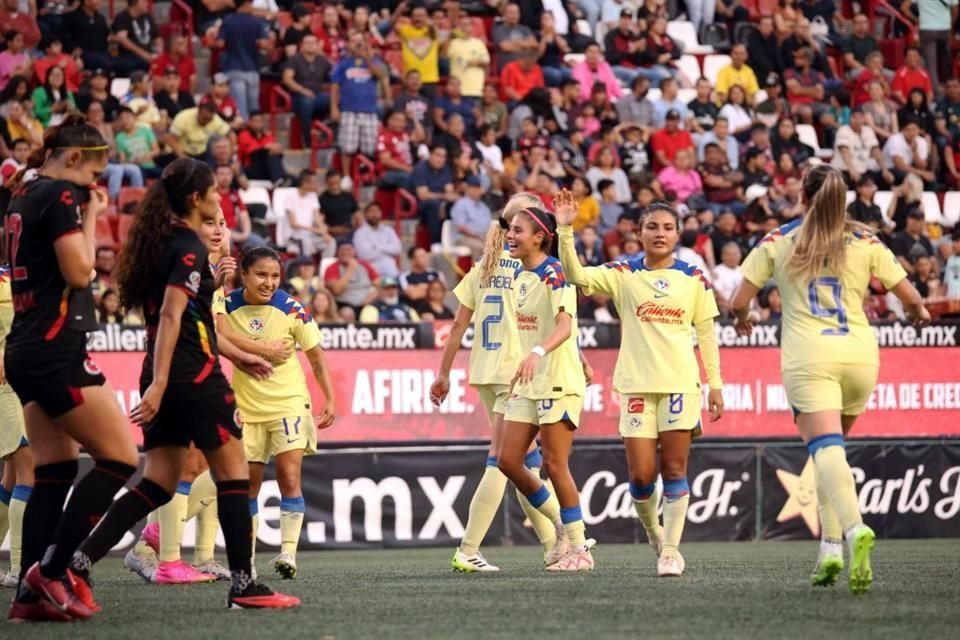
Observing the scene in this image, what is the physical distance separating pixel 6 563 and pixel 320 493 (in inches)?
118

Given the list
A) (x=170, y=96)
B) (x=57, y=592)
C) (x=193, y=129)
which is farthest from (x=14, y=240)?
(x=170, y=96)

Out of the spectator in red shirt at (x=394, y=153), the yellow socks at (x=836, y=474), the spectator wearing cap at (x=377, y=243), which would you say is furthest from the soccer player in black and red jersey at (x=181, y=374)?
the spectator in red shirt at (x=394, y=153)

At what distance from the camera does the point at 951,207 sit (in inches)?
980

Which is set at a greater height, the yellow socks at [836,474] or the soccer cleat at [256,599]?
the yellow socks at [836,474]

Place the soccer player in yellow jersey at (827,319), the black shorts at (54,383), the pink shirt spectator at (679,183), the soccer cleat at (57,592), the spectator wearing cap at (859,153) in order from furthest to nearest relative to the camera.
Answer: the spectator wearing cap at (859,153), the pink shirt spectator at (679,183), the soccer player in yellow jersey at (827,319), the soccer cleat at (57,592), the black shorts at (54,383)

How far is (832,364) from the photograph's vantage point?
8688 millimetres

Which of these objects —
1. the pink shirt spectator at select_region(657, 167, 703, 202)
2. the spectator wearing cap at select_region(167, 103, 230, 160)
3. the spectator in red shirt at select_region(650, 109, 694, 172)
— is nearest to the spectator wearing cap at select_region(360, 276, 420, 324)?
the spectator wearing cap at select_region(167, 103, 230, 160)

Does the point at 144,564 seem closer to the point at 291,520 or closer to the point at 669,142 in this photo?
the point at 291,520

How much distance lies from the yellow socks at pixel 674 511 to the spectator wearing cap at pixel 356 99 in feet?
42.2

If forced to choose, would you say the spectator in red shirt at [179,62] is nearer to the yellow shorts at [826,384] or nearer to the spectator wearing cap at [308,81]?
the spectator wearing cap at [308,81]

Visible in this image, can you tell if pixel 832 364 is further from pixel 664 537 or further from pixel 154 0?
pixel 154 0

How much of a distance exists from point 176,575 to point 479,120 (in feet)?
45.4

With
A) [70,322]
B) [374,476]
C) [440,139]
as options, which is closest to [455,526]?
[374,476]

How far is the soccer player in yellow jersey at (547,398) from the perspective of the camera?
10508 millimetres
